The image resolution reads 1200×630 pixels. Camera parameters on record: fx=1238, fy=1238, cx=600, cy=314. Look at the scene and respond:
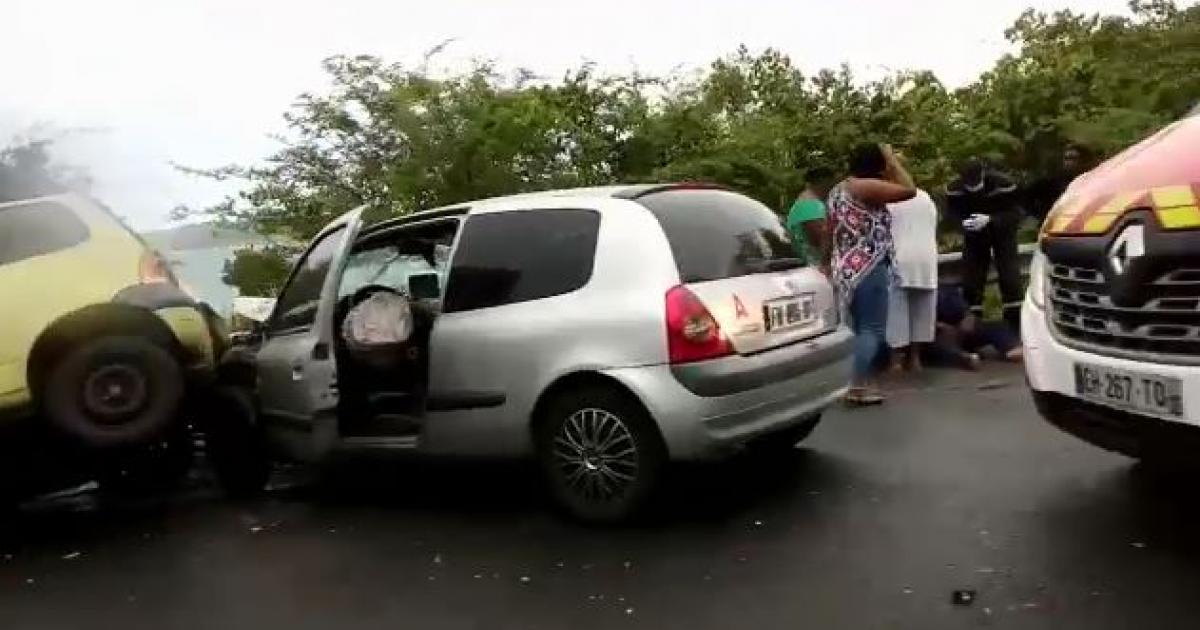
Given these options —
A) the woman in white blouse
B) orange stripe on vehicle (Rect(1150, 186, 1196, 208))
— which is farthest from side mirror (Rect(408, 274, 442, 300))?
the woman in white blouse

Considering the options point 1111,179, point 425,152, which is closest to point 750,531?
point 1111,179

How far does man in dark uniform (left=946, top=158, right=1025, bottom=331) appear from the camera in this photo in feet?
30.2

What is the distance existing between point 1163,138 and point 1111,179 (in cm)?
36

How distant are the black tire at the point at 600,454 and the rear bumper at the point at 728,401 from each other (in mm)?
Answer: 111

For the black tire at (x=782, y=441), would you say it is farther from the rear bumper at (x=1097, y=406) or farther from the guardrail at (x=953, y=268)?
the guardrail at (x=953, y=268)

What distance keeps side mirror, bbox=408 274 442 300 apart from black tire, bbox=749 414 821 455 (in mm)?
1811

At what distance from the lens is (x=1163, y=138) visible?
4594mm

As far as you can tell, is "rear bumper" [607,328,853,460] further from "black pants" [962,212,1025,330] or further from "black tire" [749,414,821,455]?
"black pants" [962,212,1025,330]

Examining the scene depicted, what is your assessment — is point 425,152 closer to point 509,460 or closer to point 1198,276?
point 509,460

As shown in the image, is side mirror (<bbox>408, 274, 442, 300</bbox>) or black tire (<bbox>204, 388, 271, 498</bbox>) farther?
black tire (<bbox>204, 388, 271, 498</bbox>)

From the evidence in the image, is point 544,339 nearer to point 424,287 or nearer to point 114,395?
point 424,287

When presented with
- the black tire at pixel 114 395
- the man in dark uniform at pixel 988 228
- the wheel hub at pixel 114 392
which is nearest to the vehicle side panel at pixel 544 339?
the black tire at pixel 114 395

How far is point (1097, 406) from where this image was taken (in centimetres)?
430

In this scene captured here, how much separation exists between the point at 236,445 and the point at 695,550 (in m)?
2.98
